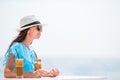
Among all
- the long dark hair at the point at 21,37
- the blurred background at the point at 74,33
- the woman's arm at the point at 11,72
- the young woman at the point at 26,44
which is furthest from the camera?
the blurred background at the point at 74,33

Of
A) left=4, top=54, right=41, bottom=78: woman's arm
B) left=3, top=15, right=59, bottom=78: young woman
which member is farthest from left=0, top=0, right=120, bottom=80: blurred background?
left=4, top=54, right=41, bottom=78: woman's arm

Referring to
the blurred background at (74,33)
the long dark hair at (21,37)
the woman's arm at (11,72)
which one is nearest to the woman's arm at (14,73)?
the woman's arm at (11,72)

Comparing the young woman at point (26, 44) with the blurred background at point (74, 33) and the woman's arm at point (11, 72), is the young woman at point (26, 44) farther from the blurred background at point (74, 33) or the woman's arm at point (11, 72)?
the blurred background at point (74, 33)

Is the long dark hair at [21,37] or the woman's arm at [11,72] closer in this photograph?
the woman's arm at [11,72]

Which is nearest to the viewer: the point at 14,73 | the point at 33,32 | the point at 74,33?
the point at 14,73

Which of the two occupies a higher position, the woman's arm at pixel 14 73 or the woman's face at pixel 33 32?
the woman's face at pixel 33 32

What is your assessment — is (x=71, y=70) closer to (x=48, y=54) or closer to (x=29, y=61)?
(x=48, y=54)

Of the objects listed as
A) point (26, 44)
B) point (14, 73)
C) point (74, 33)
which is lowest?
point (14, 73)

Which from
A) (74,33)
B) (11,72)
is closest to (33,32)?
(11,72)

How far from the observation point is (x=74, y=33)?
5.31 metres

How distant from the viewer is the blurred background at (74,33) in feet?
17.0

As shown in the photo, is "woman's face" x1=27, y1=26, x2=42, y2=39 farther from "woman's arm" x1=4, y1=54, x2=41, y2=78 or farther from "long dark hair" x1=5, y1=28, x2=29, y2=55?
"woman's arm" x1=4, y1=54, x2=41, y2=78

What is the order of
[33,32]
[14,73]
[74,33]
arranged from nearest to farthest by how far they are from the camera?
[14,73] < [33,32] < [74,33]

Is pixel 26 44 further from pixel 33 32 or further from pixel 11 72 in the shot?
pixel 11 72
